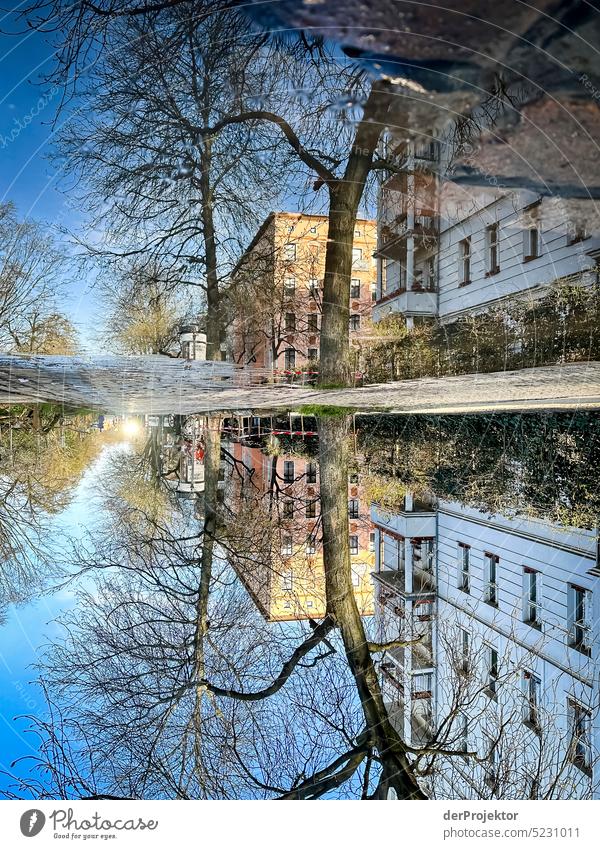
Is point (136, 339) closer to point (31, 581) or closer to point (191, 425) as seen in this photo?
point (191, 425)

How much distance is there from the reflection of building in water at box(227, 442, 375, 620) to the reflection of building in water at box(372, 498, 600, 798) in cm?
7

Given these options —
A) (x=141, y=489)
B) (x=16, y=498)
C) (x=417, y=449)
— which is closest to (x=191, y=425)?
(x=141, y=489)

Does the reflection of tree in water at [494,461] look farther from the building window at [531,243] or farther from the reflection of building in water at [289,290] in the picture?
the building window at [531,243]

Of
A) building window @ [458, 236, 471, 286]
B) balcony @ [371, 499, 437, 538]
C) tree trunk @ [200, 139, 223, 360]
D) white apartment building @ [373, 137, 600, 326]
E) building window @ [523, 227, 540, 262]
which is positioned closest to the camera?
balcony @ [371, 499, 437, 538]

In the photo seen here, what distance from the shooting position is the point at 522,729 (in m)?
1.27

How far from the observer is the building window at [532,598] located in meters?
1.31

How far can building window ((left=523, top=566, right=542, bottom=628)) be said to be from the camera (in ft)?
4.30

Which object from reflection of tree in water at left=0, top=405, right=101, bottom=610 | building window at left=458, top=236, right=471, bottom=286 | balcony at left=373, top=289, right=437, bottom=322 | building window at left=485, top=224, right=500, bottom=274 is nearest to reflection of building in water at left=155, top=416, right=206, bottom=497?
reflection of tree in water at left=0, top=405, right=101, bottom=610

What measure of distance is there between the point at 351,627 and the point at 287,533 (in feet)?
0.98

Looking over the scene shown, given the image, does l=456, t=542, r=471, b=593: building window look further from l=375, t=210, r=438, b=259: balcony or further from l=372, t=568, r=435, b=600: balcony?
l=375, t=210, r=438, b=259: balcony

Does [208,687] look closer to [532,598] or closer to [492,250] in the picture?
[532,598]
